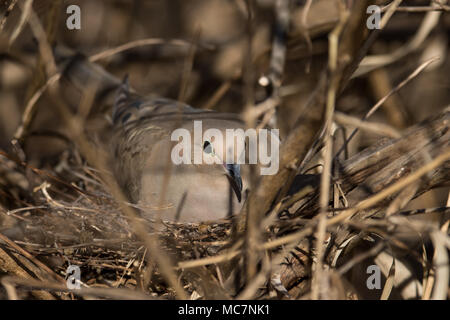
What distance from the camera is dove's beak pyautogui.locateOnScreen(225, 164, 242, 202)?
7.74ft

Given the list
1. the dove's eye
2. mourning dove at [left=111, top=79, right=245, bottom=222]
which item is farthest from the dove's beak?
the dove's eye

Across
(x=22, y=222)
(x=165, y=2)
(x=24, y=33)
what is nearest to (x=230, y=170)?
(x=22, y=222)

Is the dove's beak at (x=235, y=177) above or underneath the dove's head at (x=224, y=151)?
underneath

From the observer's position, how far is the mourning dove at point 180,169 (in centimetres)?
240

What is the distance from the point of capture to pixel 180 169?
254 centimetres

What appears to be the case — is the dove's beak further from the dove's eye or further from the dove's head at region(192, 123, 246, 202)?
the dove's eye

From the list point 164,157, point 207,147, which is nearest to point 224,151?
point 207,147

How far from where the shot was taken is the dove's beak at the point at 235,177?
236cm

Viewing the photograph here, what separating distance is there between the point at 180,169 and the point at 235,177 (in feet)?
1.01

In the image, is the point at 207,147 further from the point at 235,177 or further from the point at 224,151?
the point at 235,177

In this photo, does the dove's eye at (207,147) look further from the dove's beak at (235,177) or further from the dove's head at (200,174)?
the dove's beak at (235,177)

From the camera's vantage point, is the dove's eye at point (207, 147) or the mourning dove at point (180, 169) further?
the dove's eye at point (207, 147)

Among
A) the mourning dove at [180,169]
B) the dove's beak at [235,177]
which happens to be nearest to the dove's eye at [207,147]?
the mourning dove at [180,169]
